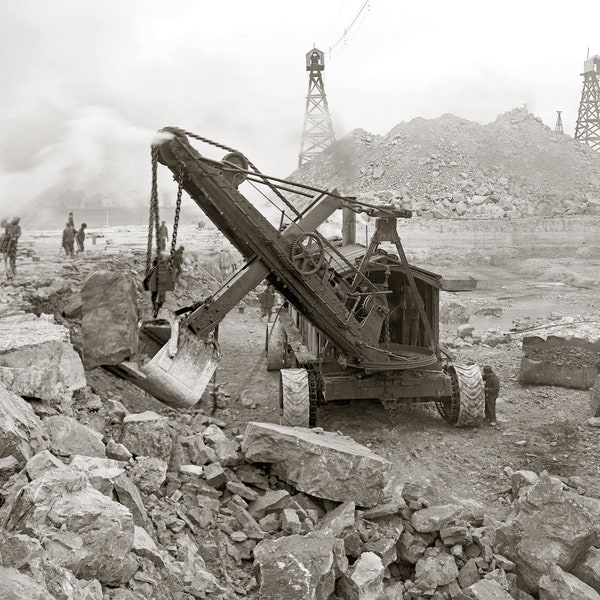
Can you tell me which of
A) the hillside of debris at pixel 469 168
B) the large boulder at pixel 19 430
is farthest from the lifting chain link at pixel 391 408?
the hillside of debris at pixel 469 168

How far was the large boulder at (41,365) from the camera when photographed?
4.32 m

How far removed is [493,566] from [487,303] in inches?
625

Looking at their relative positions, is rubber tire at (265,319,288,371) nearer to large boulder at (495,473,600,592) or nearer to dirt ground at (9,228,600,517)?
dirt ground at (9,228,600,517)

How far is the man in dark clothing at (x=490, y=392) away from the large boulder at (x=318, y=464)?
313cm

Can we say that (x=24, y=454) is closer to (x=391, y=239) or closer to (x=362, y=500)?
(x=362, y=500)

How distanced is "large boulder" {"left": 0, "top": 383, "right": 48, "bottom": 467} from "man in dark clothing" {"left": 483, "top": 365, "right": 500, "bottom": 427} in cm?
577

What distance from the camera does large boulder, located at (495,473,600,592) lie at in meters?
4.43

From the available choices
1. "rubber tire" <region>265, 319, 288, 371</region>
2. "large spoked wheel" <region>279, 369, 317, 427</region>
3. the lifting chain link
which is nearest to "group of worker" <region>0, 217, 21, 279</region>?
"rubber tire" <region>265, 319, 288, 371</region>

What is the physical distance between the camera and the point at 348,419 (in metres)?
7.91

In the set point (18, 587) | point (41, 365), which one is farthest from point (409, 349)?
point (18, 587)

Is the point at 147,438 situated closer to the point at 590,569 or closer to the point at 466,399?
the point at 590,569

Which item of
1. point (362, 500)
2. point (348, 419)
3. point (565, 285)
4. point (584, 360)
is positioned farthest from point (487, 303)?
point (362, 500)

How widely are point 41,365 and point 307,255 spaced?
10.1 ft

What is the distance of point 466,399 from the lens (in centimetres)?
749
